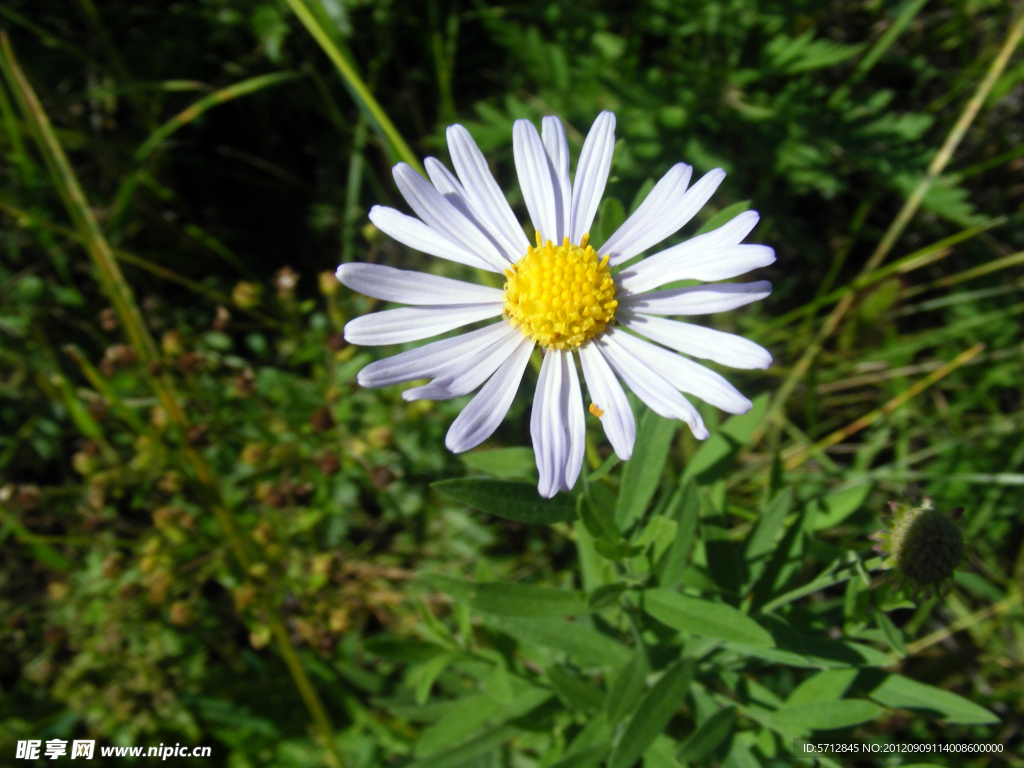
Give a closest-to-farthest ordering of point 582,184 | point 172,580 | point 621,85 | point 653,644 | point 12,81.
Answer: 1. point 582,184
2. point 653,644
3. point 12,81
4. point 172,580
5. point 621,85

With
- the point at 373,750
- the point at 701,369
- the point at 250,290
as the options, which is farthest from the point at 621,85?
the point at 373,750

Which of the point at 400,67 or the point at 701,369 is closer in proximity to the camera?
the point at 701,369

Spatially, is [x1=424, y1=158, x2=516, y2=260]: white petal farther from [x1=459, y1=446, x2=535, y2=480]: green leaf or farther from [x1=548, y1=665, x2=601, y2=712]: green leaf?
[x1=548, y1=665, x2=601, y2=712]: green leaf

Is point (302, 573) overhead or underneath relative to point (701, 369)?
underneath

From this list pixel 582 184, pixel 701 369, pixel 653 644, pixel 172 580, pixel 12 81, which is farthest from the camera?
pixel 172 580

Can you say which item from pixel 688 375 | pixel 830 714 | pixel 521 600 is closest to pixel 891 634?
pixel 830 714

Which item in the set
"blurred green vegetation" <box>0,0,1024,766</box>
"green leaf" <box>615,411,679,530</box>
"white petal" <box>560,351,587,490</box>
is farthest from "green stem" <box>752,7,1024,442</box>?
"white petal" <box>560,351,587,490</box>

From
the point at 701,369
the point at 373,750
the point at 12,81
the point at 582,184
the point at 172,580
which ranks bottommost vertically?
the point at 373,750

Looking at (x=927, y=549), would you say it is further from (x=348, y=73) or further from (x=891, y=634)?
(x=348, y=73)

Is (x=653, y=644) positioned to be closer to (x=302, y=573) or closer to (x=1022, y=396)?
(x=302, y=573)
